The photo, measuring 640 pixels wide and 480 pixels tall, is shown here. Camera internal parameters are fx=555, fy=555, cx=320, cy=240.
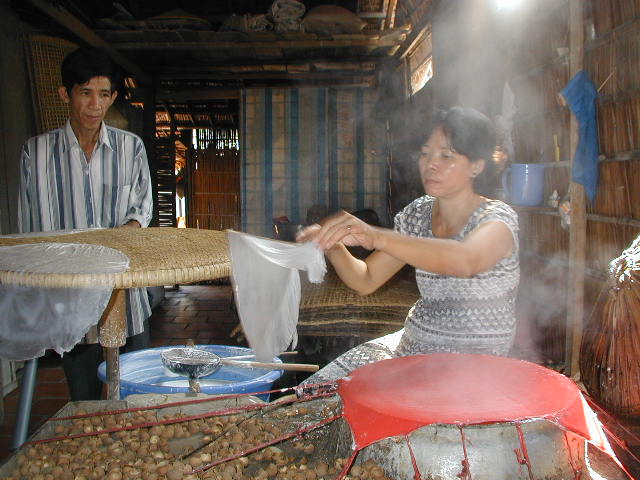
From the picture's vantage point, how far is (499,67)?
3789 mm

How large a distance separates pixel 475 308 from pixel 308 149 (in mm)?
5510

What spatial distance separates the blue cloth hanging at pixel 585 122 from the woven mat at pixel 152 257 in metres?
1.84

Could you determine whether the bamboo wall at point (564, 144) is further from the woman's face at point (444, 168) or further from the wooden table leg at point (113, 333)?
the wooden table leg at point (113, 333)

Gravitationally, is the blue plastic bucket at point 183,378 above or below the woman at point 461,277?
below

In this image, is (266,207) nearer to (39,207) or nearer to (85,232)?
(39,207)

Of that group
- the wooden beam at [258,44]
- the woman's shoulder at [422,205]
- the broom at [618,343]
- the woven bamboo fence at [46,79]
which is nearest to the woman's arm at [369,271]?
the woman's shoulder at [422,205]

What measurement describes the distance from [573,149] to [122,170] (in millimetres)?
2333

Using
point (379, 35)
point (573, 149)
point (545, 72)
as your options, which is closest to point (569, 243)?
point (573, 149)

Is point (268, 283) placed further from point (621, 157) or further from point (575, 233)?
point (575, 233)

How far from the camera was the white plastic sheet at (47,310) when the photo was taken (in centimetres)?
164

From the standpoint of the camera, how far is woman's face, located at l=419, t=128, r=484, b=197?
2332 millimetres

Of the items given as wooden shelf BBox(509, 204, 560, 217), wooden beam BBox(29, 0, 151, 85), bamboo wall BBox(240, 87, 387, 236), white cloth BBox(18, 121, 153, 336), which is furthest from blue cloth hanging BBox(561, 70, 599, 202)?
bamboo wall BBox(240, 87, 387, 236)

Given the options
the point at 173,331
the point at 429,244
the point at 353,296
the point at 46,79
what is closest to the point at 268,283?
the point at 429,244

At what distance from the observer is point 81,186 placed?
2.79 meters
